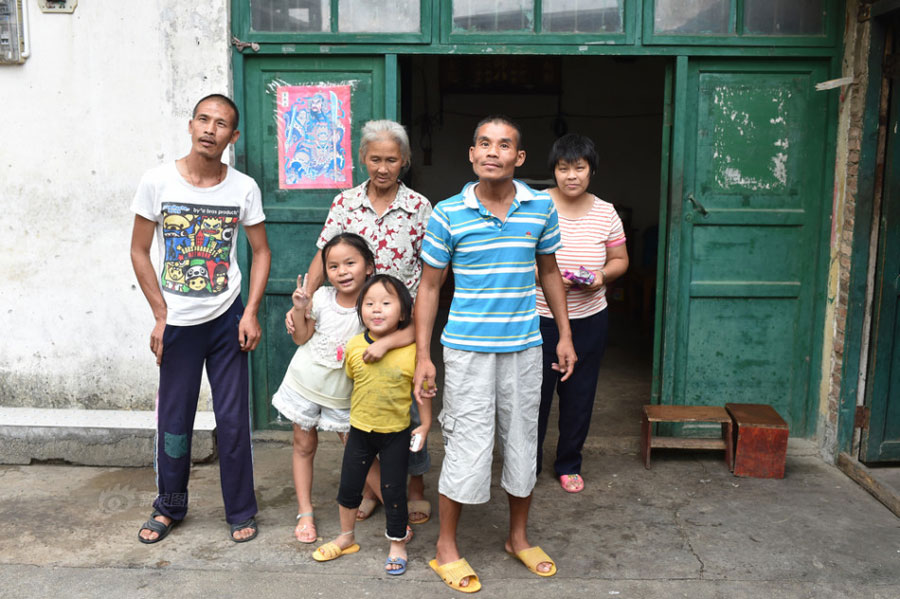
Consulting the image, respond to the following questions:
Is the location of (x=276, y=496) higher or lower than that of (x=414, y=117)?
lower

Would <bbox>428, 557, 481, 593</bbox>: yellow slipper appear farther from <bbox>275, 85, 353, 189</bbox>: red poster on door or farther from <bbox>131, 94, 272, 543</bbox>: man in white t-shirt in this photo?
<bbox>275, 85, 353, 189</bbox>: red poster on door

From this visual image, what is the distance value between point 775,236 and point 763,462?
127cm

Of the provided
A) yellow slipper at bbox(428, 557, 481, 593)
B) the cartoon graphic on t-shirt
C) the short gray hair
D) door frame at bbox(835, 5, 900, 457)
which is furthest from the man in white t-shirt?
door frame at bbox(835, 5, 900, 457)

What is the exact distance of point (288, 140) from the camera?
475cm

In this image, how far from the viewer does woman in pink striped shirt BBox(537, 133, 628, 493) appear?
405cm

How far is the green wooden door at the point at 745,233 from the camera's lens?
4.67 m

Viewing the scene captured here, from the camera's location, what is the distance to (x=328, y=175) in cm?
477

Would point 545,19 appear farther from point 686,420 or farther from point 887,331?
A: point 887,331

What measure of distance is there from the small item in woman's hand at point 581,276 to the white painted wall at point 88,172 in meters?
2.15

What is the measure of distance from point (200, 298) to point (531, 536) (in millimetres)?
1782

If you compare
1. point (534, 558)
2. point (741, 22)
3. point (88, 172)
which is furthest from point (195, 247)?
point (741, 22)

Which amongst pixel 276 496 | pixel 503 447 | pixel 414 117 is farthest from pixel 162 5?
pixel 414 117

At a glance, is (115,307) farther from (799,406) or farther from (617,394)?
(799,406)

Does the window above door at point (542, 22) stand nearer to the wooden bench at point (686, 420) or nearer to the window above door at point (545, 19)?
the window above door at point (545, 19)
